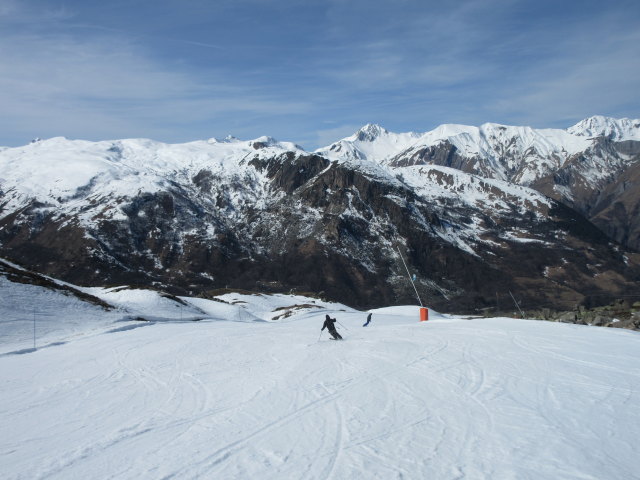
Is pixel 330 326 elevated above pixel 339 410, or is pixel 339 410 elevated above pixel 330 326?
pixel 339 410

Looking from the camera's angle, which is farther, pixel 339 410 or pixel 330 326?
pixel 330 326

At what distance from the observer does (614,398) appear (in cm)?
1172

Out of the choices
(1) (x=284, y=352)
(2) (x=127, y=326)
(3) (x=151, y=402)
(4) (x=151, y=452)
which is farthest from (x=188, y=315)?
(4) (x=151, y=452)

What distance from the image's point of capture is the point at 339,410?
11570 mm

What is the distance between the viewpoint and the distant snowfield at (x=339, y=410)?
848 centimetres

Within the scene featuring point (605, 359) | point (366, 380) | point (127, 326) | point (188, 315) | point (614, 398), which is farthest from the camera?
point (188, 315)

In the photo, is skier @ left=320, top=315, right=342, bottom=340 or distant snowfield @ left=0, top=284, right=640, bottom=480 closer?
distant snowfield @ left=0, top=284, right=640, bottom=480

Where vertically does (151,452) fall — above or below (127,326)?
above

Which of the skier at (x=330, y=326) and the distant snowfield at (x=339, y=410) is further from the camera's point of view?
the skier at (x=330, y=326)

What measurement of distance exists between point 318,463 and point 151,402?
251 inches

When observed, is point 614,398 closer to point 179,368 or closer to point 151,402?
point 151,402

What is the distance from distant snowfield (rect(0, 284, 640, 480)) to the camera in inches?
334

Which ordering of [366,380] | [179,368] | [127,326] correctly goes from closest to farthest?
[366,380]
[179,368]
[127,326]

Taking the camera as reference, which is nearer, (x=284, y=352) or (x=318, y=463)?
(x=318, y=463)
